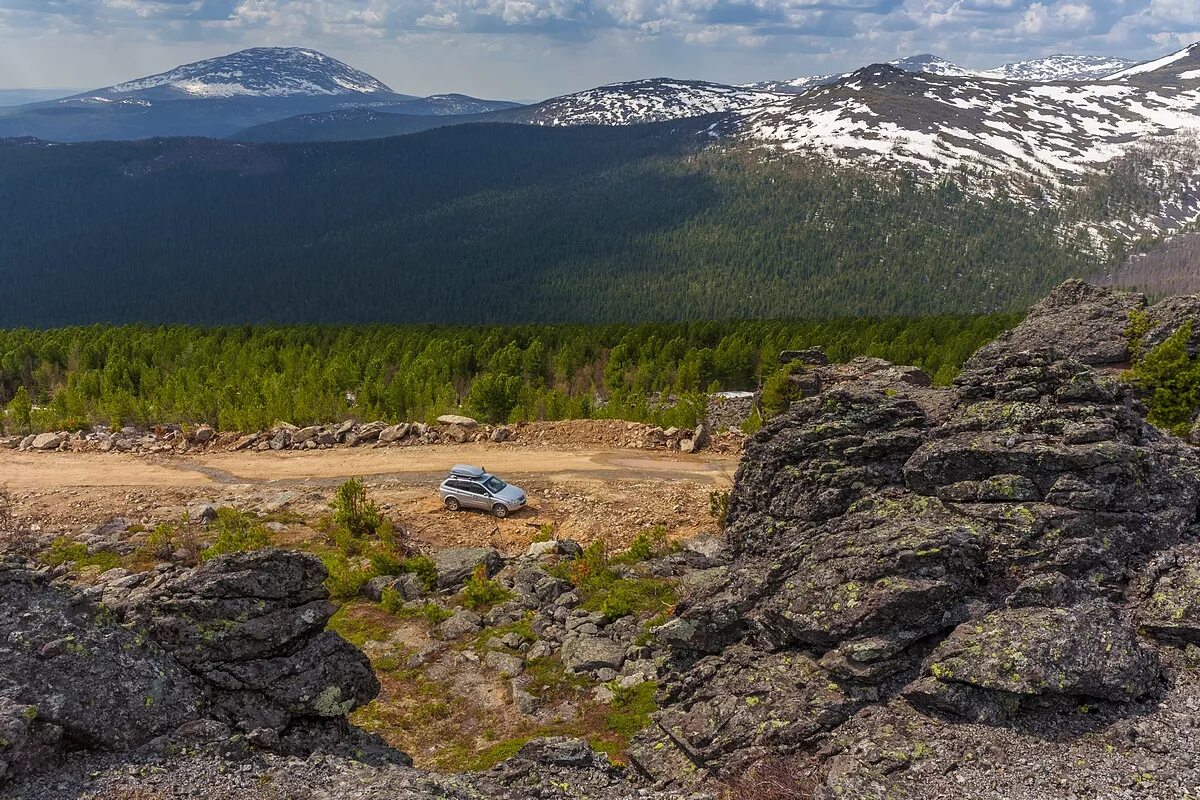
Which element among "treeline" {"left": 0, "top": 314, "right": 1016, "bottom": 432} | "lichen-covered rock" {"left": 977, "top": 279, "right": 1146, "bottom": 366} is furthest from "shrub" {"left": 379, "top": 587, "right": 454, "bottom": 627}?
"lichen-covered rock" {"left": 977, "top": 279, "right": 1146, "bottom": 366}

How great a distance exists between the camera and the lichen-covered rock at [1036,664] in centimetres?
1509

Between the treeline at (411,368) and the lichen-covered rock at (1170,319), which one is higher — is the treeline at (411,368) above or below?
below

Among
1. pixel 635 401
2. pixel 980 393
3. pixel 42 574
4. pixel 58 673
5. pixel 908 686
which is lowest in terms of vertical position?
pixel 635 401

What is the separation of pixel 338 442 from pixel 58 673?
123 ft

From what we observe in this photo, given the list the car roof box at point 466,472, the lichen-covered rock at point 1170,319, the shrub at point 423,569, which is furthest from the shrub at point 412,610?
the lichen-covered rock at point 1170,319

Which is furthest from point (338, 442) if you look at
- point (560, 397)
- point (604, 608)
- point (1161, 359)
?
point (1161, 359)

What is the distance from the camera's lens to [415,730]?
22.8 meters

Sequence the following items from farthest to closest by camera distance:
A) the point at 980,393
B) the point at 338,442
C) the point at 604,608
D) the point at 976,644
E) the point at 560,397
→ 1. the point at 560,397
2. the point at 338,442
3. the point at 604,608
4. the point at 980,393
5. the point at 976,644

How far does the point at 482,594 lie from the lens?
30.6 meters

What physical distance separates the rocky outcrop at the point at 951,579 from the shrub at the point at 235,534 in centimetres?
2296

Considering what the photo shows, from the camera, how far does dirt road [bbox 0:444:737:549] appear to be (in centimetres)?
3925

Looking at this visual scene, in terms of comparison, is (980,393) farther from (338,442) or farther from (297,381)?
(297,381)

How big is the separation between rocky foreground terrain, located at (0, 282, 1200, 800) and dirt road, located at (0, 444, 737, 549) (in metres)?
14.9

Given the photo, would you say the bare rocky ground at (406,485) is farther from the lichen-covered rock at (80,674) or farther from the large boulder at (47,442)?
the lichen-covered rock at (80,674)
